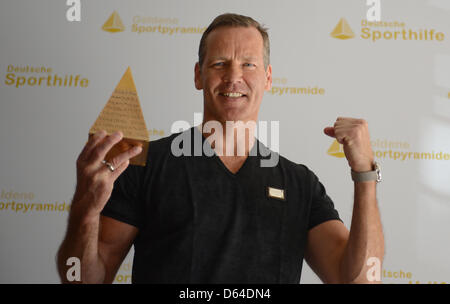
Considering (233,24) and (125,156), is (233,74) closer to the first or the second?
(233,24)

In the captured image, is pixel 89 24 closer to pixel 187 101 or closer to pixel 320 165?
pixel 187 101

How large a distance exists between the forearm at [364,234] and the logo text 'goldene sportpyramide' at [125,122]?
601 millimetres

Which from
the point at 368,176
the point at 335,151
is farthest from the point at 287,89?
the point at 368,176

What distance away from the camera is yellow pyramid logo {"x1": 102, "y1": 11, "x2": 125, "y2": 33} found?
7.80ft

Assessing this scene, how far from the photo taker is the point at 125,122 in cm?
98

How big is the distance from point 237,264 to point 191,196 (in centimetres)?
24

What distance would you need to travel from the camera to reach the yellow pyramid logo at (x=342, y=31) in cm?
240

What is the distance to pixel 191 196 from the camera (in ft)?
3.78

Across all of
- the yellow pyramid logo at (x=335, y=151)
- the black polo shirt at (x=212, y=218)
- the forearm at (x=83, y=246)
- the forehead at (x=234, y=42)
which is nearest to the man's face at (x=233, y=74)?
the forehead at (x=234, y=42)

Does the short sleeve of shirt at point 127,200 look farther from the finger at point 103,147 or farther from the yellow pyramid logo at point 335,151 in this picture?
the yellow pyramid logo at point 335,151

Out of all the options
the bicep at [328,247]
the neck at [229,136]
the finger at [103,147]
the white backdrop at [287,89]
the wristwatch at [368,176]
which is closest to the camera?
the finger at [103,147]

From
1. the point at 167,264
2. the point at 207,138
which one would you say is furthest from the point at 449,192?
the point at 167,264

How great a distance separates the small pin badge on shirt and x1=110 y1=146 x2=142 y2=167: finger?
0.46m

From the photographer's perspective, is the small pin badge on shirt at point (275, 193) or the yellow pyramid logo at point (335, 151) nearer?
the small pin badge on shirt at point (275, 193)
